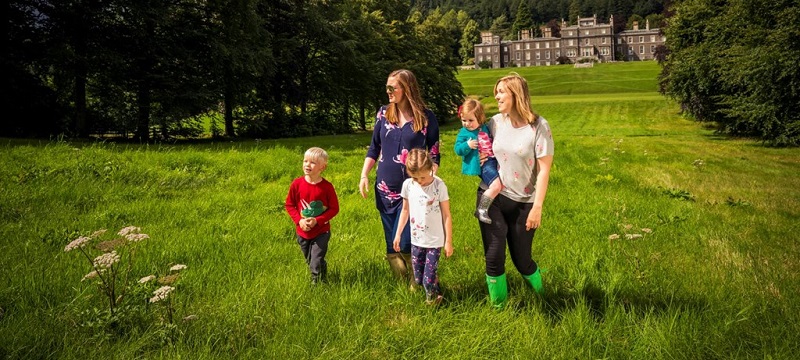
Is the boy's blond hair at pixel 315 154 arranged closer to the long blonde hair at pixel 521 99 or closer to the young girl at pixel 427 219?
the young girl at pixel 427 219

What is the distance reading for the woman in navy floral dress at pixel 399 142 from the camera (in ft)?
13.9

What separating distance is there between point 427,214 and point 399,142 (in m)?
0.85

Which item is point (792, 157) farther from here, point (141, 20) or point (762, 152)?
point (141, 20)

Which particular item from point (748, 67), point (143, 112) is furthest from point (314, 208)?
point (748, 67)

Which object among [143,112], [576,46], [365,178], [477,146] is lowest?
[365,178]

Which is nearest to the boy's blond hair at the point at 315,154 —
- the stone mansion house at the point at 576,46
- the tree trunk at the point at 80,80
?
the tree trunk at the point at 80,80

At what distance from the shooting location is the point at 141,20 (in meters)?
16.7

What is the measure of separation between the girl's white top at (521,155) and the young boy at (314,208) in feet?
5.19

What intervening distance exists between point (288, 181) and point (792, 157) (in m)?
19.2

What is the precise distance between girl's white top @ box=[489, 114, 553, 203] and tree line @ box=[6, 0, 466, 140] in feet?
53.9

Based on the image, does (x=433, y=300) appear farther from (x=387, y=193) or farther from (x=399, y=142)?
(x=399, y=142)

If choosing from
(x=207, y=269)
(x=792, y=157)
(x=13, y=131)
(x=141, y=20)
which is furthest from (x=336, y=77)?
(x=207, y=269)

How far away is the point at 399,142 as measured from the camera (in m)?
4.29

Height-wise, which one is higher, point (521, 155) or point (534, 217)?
point (521, 155)
